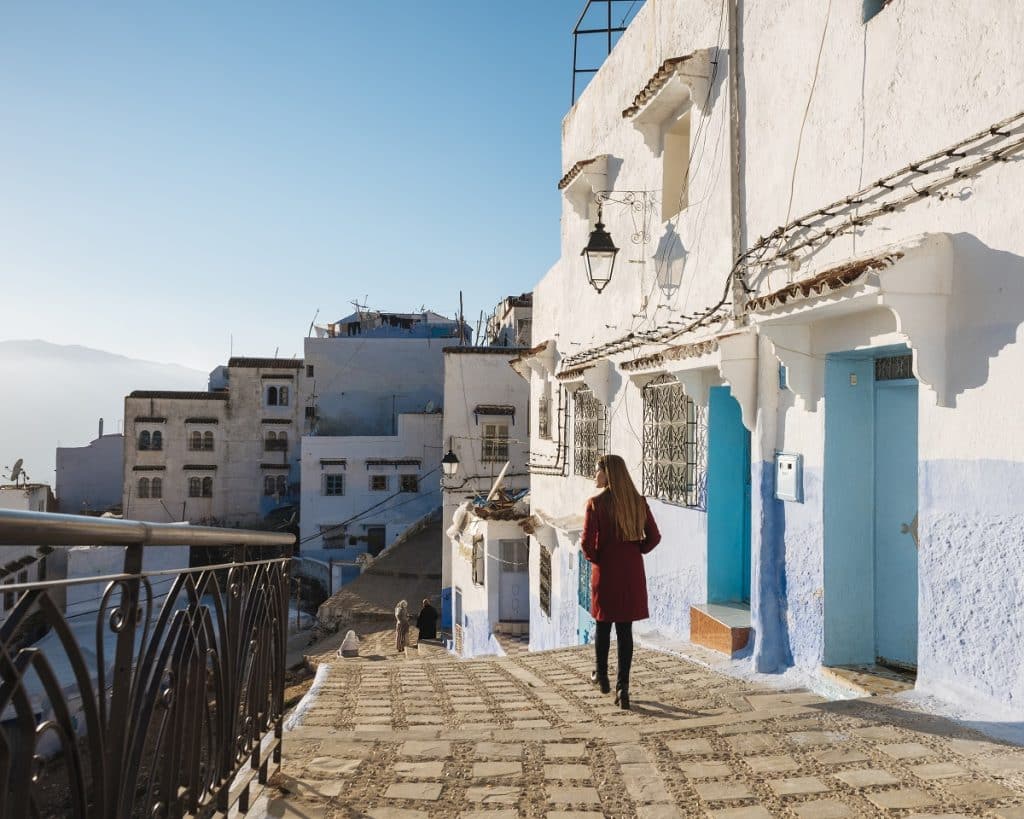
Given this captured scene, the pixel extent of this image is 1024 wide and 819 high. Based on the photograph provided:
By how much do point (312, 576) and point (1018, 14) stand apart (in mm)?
31786

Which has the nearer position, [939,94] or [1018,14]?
[1018,14]

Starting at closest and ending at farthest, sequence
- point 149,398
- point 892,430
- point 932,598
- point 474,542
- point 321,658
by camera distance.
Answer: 1. point 932,598
2. point 892,430
3. point 321,658
4. point 474,542
5. point 149,398

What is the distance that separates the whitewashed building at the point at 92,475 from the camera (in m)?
43.2

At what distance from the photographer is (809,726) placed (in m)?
4.00

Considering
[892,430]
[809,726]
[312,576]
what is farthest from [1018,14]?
[312,576]

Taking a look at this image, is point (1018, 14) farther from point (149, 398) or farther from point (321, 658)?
point (149, 398)

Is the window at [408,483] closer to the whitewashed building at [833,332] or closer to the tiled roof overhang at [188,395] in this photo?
the tiled roof overhang at [188,395]

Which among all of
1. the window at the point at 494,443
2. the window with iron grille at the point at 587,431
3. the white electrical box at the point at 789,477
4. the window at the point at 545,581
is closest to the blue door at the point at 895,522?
the white electrical box at the point at 789,477

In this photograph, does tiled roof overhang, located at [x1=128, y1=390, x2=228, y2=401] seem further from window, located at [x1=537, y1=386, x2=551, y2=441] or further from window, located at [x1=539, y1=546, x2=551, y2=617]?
window, located at [x1=539, y1=546, x2=551, y2=617]

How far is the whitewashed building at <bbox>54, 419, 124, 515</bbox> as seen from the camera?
43.2 metres

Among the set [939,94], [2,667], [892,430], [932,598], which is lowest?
[932,598]

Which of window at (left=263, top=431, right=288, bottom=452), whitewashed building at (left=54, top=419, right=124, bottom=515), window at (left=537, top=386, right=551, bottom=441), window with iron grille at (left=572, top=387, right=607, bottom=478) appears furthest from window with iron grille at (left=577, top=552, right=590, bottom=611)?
whitewashed building at (left=54, top=419, right=124, bottom=515)

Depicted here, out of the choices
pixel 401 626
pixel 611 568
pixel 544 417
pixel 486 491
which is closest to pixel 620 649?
pixel 611 568

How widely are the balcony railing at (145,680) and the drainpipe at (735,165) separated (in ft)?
15.3
